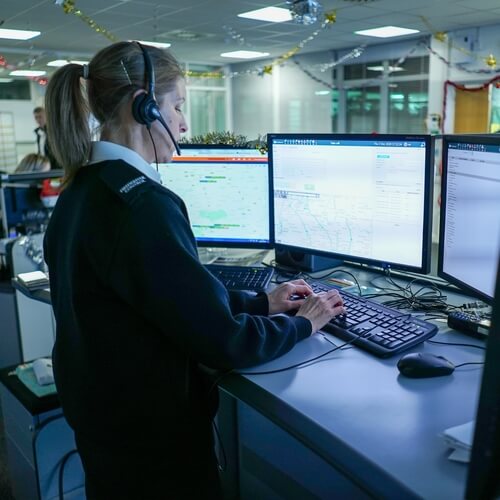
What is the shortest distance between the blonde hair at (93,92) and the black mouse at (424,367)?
2.32 ft

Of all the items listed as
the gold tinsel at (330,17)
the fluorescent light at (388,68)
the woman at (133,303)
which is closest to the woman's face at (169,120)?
the woman at (133,303)

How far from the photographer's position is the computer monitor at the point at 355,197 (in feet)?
4.51

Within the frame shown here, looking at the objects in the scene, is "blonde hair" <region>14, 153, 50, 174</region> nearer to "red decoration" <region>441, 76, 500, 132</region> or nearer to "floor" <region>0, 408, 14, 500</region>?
"floor" <region>0, 408, 14, 500</region>

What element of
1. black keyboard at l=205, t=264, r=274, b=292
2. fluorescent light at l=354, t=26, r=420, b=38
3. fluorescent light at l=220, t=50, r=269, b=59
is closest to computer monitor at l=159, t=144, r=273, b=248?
black keyboard at l=205, t=264, r=274, b=292

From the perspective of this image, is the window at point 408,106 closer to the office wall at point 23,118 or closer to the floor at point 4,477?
the office wall at point 23,118

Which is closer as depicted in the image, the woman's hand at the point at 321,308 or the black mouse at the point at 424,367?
the black mouse at the point at 424,367

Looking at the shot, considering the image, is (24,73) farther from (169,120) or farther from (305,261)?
(169,120)

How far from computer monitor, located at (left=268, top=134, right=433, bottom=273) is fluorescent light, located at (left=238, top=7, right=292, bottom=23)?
16.7 ft

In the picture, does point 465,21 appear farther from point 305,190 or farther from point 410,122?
point 305,190

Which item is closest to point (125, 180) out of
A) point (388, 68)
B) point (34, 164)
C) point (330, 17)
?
point (34, 164)

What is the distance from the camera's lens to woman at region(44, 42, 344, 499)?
0.92 m

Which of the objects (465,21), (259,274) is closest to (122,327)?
(259,274)

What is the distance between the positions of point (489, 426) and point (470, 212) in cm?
79

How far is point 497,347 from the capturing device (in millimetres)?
494
